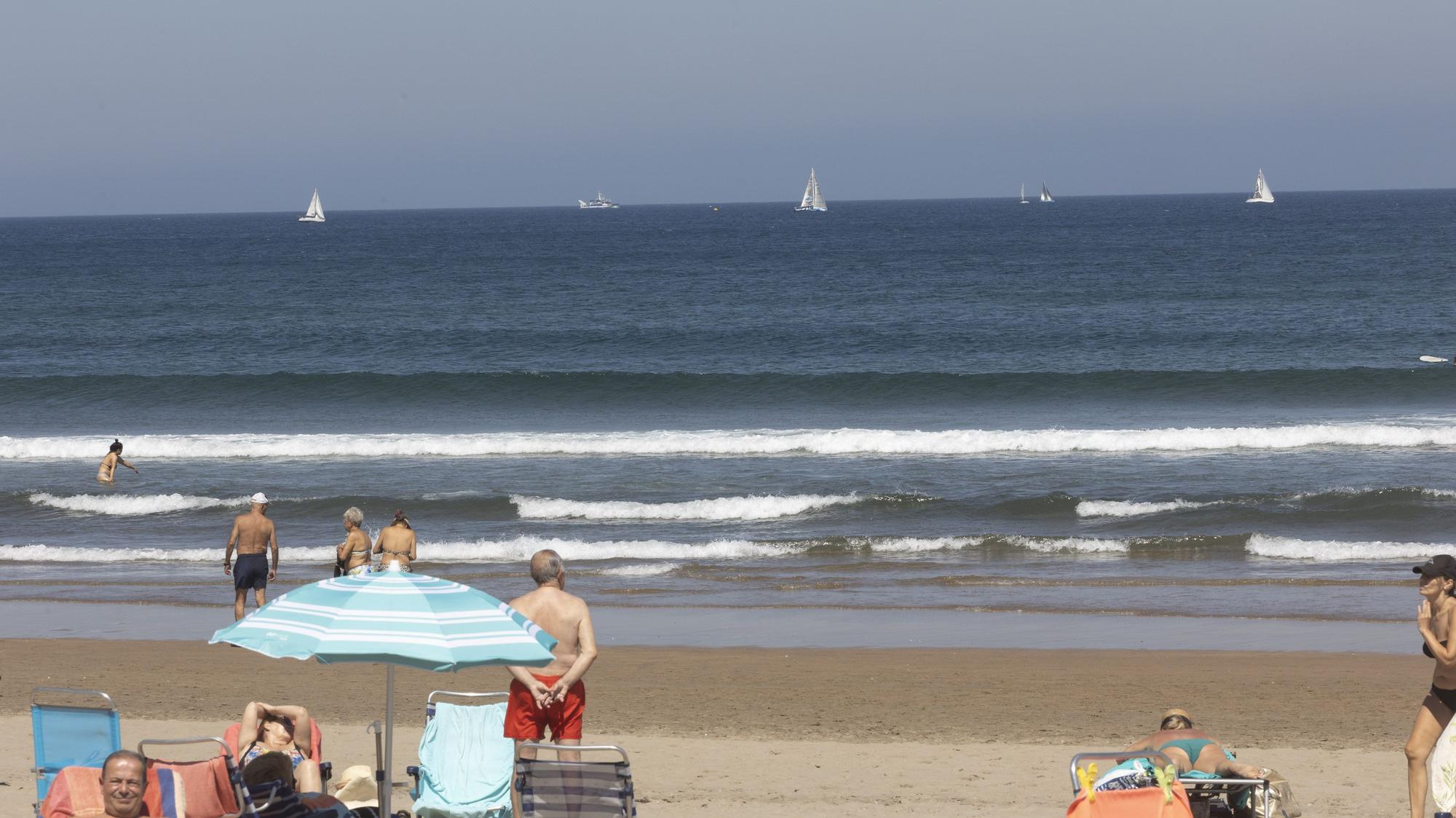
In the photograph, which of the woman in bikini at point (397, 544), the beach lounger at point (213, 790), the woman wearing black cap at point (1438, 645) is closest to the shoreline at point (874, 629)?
the woman in bikini at point (397, 544)

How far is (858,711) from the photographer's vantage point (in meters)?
9.72

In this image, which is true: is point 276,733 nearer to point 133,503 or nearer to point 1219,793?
point 1219,793

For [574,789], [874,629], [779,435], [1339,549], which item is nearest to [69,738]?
[574,789]

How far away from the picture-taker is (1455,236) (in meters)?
79.2

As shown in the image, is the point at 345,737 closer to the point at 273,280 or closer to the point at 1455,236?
the point at 273,280

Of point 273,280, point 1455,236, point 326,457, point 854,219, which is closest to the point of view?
point 326,457

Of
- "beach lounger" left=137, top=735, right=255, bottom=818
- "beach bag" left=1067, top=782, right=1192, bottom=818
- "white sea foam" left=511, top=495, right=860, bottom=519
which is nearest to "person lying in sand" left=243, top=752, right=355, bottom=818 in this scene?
"beach lounger" left=137, top=735, right=255, bottom=818

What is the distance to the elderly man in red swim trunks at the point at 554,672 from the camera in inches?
258

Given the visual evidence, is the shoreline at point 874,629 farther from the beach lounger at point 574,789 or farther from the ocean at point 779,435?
the beach lounger at point 574,789

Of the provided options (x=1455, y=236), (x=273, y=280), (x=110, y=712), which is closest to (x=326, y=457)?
(x=110, y=712)

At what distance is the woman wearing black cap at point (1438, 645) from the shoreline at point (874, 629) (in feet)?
16.9

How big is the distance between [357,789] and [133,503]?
574 inches

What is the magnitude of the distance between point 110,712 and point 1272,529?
1460cm

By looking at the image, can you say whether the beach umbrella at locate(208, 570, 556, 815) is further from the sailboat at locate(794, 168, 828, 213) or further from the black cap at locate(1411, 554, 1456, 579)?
the sailboat at locate(794, 168, 828, 213)
